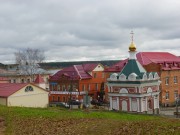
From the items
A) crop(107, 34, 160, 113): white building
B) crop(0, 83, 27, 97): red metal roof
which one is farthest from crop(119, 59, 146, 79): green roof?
crop(0, 83, 27, 97): red metal roof

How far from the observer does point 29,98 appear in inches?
1341

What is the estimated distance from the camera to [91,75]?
50.7 metres

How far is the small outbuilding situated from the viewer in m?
32.0

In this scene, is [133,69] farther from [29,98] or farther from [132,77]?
[29,98]

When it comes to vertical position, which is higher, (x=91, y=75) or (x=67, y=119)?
(x=91, y=75)

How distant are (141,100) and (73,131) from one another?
71.5 ft

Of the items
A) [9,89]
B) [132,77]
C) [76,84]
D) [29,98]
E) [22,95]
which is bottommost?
[29,98]

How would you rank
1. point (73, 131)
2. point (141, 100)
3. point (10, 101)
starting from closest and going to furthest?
point (73, 131) → point (10, 101) → point (141, 100)

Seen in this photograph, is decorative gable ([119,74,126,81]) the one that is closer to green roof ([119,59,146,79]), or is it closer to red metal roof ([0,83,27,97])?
green roof ([119,59,146,79])

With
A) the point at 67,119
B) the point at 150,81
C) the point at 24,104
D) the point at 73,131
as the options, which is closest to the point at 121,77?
the point at 150,81

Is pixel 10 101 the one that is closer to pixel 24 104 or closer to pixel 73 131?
pixel 24 104

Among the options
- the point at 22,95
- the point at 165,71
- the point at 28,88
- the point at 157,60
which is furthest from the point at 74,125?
the point at 157,60

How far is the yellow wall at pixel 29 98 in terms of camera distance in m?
32.4

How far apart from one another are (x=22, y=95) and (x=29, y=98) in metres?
1.14
